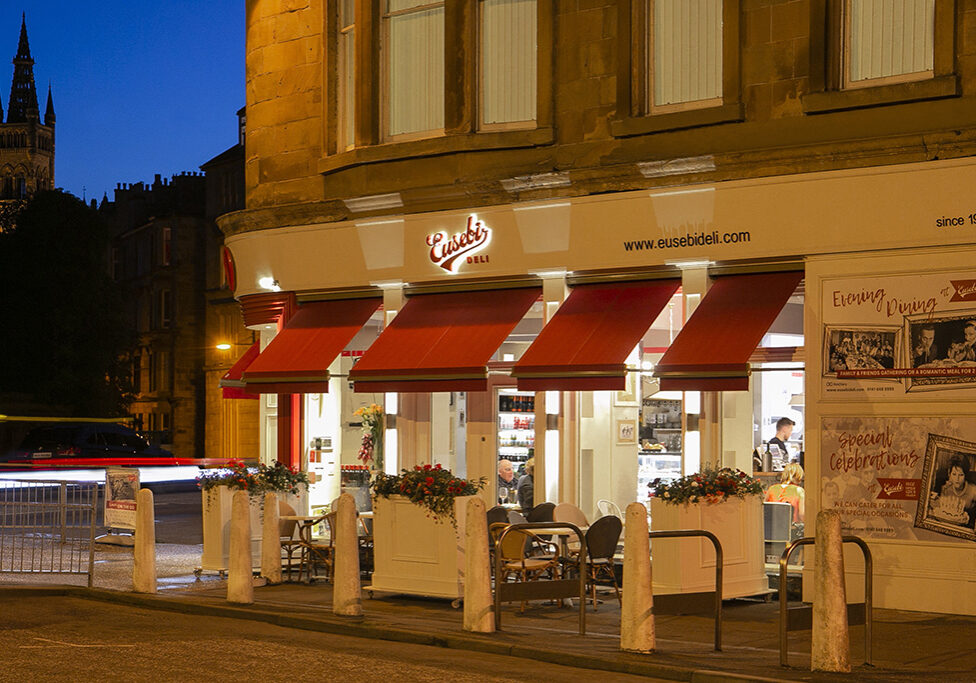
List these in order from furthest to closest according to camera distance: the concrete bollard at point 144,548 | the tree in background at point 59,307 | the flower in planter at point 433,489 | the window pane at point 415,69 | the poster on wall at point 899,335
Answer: the tree in background at point 59,307 → the window pane at point 415,69 → the concrete bollard at point 144,548 → the flower in planter at point 433,489 → the poster on wall at point 899,335

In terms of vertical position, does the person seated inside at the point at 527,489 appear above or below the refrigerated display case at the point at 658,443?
below

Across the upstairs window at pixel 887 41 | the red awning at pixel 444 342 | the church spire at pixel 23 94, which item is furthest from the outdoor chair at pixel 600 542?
the church spire at pixel 23 94

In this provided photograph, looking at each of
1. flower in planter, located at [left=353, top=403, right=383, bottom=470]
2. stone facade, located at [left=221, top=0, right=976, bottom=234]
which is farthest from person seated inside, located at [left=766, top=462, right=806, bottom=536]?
flower in planter, located at [left=353, top=403, right=383, bottom=470]

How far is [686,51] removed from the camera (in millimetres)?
15250

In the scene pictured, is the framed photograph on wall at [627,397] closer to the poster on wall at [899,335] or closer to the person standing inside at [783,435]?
the person standing inside at [783,435]

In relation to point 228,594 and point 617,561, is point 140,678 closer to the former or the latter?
point 228,594

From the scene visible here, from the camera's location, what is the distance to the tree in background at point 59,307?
180 feet

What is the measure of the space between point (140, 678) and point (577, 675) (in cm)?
305

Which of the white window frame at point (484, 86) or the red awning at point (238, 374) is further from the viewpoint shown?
the red awning at point (238, 374)

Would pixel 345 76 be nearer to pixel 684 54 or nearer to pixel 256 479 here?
pixel 684 54

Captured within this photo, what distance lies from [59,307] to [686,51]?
44.0 m

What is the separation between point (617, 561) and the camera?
1543 centimetres

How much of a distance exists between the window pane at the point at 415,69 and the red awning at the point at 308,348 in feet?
7.99

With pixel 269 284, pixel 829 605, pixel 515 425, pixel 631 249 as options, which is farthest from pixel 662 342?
pixel 829 605
